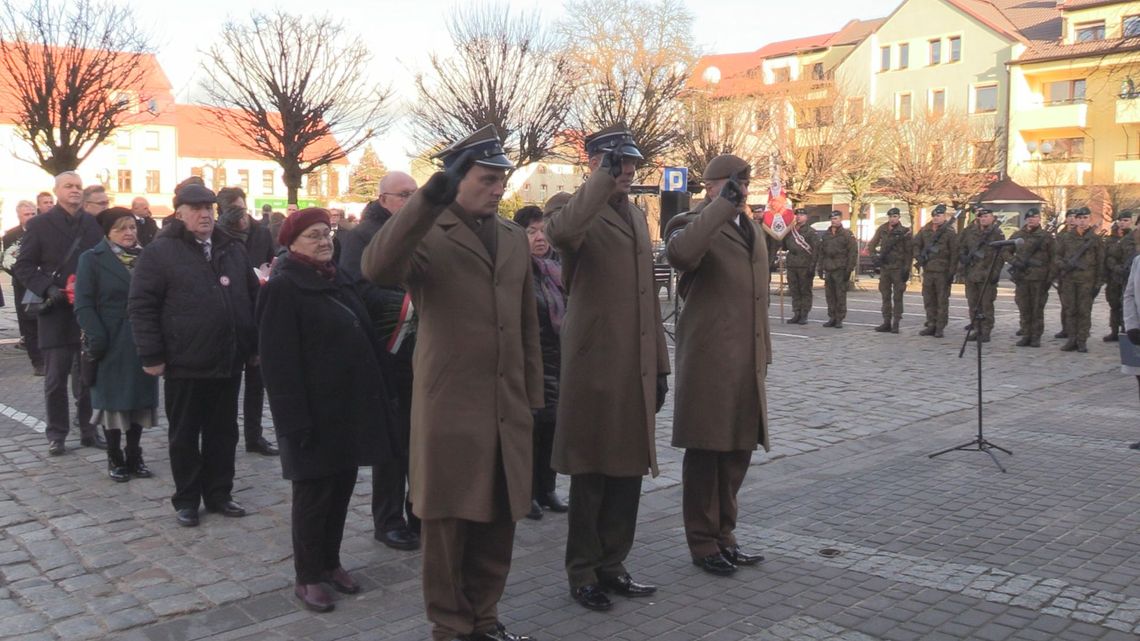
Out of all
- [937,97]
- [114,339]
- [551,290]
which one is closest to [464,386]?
[551,290]

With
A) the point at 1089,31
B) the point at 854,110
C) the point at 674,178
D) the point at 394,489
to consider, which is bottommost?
the point at 394,489

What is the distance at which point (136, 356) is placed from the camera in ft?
22.1

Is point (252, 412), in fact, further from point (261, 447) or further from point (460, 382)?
point (460, 382)

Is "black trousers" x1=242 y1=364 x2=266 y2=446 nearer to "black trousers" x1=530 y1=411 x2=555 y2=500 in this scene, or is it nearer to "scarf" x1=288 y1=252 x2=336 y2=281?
"black trousers" x1=530 y1=411 x2=555 y2=500

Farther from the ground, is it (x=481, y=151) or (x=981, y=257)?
(x=481, y=151)

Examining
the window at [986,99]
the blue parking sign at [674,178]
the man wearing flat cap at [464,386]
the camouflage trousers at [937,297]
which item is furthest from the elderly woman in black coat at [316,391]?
the window at [986,99]

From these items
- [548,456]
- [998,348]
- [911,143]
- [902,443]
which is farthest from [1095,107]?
[548,456]

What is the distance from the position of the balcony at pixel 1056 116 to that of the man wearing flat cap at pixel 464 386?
50742 millimetres

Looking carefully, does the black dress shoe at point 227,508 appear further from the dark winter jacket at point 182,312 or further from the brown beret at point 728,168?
the brown beret at point 728,168

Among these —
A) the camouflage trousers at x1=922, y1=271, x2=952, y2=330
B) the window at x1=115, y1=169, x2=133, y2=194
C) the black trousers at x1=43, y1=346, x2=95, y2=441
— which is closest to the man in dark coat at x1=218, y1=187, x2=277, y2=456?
the black trousers at x1=43, y1=346, x2=95, y2=441

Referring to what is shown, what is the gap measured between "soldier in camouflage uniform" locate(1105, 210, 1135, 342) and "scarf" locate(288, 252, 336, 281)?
14.1 metres

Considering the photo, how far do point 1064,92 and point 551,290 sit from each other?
5091 centimetres

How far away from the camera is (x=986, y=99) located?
52.3 meters

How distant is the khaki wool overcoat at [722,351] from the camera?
198 inches
